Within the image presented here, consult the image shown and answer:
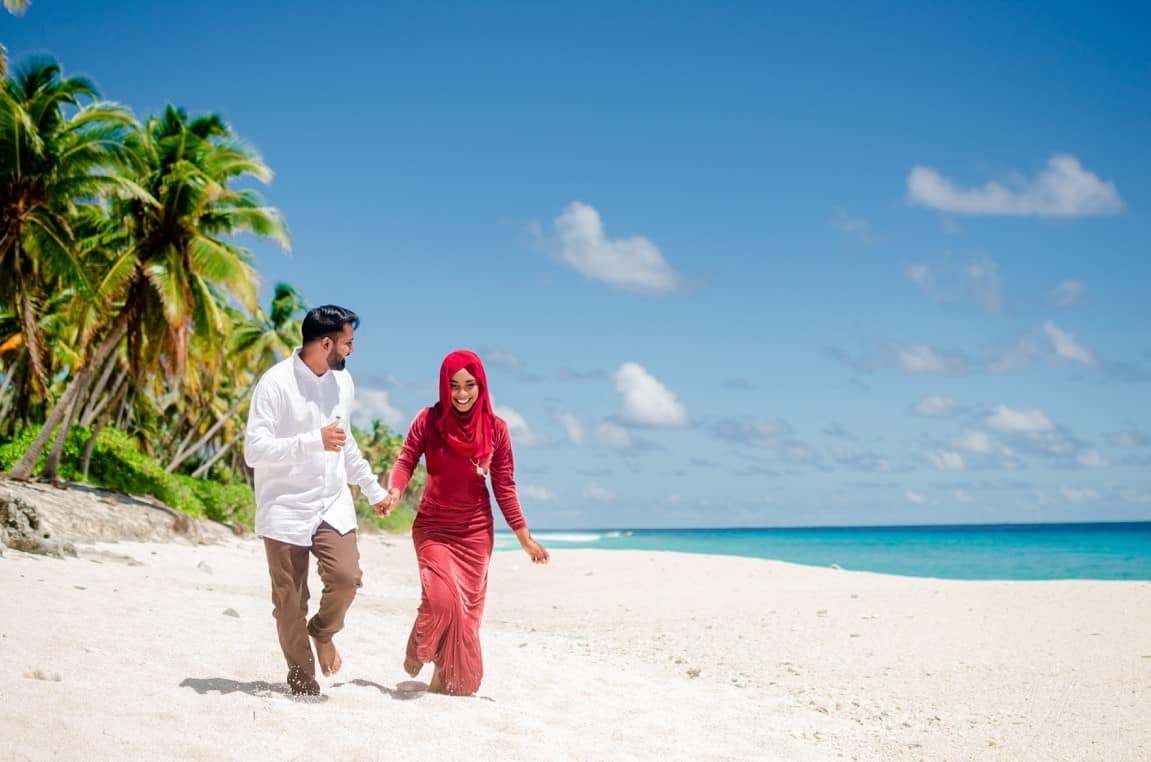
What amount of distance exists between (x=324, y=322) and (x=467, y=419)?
1.14 meters

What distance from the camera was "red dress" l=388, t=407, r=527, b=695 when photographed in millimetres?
5977

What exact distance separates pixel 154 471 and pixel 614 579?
12858 mm

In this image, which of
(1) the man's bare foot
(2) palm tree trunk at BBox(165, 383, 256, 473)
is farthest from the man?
(2) palm tree trunk at BBox(165, 383, 256, 473)

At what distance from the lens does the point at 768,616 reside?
12.1m

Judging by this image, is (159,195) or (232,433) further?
(232,433)

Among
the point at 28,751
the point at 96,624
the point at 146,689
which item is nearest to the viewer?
the point at 28,751

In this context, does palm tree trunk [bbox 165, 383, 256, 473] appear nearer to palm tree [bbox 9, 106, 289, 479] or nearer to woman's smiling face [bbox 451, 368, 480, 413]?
palm tree [bbox 9, 106, 289, 479]

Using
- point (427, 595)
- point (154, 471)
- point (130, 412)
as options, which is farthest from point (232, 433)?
point (427, 595)

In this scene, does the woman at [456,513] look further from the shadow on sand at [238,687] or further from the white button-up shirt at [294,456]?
the shadow on sand at [238,687]

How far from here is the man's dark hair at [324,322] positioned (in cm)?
532

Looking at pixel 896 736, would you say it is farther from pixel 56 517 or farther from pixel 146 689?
pixel 56 517

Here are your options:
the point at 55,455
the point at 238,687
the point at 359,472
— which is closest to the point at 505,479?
the point at 359,472

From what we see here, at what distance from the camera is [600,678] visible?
7547mm

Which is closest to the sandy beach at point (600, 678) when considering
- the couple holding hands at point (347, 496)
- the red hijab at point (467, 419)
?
the couple holding hands at point (347, 496)
